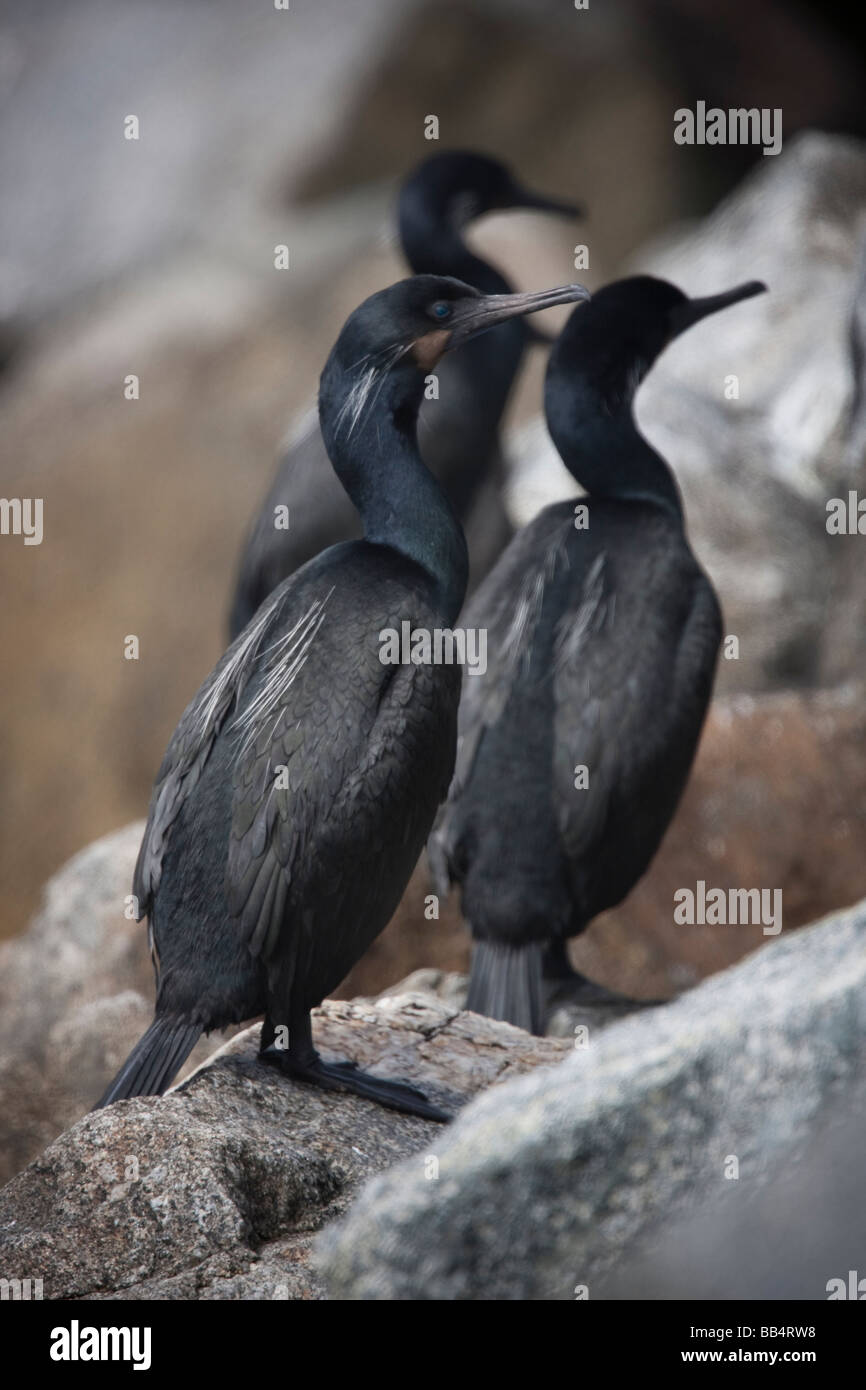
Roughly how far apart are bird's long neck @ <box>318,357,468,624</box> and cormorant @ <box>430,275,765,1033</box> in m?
1.13

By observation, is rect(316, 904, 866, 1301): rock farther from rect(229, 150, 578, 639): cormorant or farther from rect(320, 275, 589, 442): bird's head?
rect(229, 150, 578, 639): cormorant

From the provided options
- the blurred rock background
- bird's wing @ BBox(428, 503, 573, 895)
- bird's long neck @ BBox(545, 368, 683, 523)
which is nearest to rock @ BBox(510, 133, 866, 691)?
the blurred rock background

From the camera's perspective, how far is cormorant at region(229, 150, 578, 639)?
276 inches

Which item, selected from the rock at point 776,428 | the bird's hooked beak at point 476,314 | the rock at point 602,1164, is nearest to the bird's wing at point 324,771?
the bird's hooked beak at point 476,314

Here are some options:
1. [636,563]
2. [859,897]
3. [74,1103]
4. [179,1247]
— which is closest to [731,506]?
[859,897]

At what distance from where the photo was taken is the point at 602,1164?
2.48 meters

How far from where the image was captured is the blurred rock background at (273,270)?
8.55 m

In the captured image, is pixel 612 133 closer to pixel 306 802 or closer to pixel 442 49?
pixel 442 49

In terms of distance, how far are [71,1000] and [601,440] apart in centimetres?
269

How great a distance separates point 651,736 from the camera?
4949mm

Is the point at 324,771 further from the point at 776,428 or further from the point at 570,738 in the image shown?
the point at 776,428

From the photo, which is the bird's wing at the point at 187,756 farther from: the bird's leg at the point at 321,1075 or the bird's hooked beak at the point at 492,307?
the bird's hooked beak at the point at 492,307

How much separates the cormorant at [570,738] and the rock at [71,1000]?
41.6 inches

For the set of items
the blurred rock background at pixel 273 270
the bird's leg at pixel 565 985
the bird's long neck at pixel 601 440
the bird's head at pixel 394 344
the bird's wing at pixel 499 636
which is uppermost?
the blurred rock background at pixel 273 270
